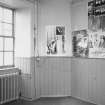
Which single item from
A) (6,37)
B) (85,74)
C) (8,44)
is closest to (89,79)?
(85,74)

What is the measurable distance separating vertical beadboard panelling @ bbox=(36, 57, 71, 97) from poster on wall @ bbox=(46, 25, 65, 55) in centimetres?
23

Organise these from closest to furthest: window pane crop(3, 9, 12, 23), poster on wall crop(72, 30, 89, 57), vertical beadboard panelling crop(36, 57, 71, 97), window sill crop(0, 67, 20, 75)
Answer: window sill crop(0, 67, 20, 75), poster on wall crop(72, 30, 89, 57), window pane crop(3, 9, 12, 23), vertical beadboard panelling crop(36, 57, 71, 97)

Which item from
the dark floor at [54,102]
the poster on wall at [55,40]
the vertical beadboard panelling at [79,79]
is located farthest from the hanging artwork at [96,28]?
the dark floor at [54,102]

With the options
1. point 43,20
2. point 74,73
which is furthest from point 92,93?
point 43,20

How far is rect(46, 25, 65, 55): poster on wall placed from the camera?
14.6ft

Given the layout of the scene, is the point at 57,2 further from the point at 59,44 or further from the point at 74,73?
the point at 74,73

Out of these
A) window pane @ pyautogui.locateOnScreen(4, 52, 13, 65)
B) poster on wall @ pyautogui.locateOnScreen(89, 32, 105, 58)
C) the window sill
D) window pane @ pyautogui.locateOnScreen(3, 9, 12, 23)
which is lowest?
the window sill

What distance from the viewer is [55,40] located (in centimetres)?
445

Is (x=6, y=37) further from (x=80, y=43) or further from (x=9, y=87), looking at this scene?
(x=80, y=43)

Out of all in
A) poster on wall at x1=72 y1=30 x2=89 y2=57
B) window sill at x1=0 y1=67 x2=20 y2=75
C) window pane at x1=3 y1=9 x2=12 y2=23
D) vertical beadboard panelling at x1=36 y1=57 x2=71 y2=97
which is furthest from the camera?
vertical beadboard panelling at x1=36 y1=57 x2=71 y2=97

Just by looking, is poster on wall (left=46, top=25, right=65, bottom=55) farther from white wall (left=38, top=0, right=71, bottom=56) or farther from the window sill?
the window sill

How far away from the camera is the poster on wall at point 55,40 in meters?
4.45

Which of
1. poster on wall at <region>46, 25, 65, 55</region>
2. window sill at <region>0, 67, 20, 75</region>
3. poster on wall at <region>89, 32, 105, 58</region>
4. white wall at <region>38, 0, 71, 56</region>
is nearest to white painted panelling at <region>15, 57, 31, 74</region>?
window sill at <region>0, 67, 20, 75</region>

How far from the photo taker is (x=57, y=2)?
4.46 metres
